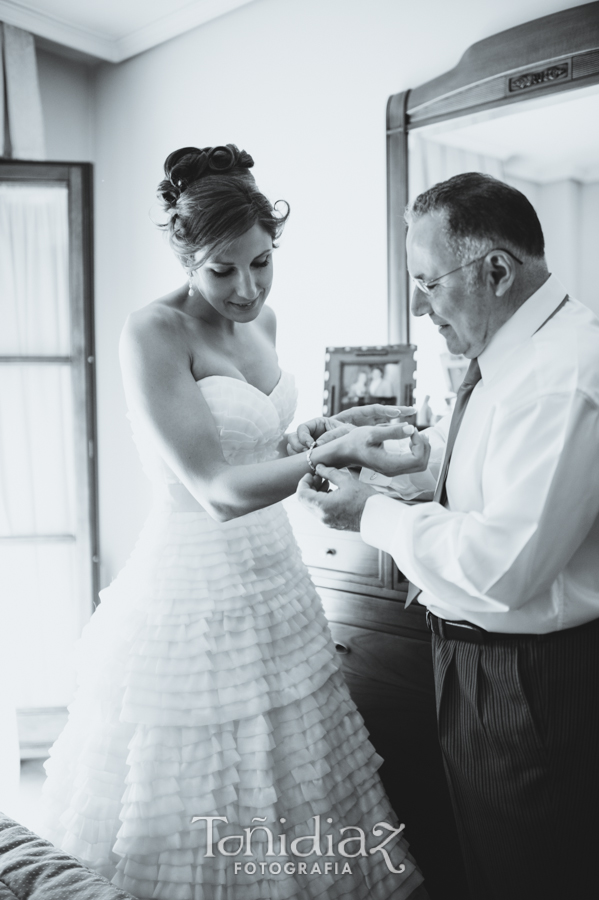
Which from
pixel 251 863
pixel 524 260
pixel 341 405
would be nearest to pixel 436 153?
pixel 341 405

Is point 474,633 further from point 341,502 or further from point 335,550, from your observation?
point 335,550

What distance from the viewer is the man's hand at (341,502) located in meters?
1.35

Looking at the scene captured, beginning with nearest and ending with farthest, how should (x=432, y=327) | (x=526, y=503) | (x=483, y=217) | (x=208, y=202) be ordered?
1. (x=526, y=503)
2. (x=483, y=217)
3. (x=208, y=202)
4. (x=432, y=327)

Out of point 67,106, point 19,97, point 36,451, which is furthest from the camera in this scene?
point 67,106

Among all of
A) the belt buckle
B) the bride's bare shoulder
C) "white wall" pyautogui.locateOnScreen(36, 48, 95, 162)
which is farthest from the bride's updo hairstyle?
"white wall" pyautogui.locateOnScreen(36, 48, 95, 162)

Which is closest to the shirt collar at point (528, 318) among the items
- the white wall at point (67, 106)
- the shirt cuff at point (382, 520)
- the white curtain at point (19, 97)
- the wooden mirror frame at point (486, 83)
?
the shirt cuff at point (382, 520)

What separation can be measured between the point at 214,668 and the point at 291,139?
222 cm

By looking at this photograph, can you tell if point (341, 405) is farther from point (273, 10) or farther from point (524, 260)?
point (273, 10)

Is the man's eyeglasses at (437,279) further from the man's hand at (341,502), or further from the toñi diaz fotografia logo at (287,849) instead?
the toñi diaz fotografia logo at (287,849)

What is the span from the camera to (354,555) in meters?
2.14

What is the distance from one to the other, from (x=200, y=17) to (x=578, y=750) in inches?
123

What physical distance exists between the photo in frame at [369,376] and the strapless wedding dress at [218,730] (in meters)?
0.71

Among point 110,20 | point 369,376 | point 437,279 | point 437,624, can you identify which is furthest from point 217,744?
point 110,20

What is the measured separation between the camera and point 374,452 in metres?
1.50
